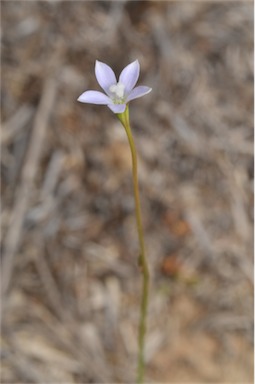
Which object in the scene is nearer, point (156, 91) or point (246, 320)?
point (246, 320)

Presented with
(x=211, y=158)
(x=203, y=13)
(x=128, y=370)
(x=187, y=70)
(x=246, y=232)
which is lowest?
(x=128, y=370)

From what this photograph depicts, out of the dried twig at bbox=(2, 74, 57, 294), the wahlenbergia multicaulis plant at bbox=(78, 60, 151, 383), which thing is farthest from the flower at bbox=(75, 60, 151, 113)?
the dried twig at bbox=(2, 74, 57, 294)

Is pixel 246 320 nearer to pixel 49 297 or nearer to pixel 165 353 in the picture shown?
pixel 165 353

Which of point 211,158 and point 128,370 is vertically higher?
point 211,158

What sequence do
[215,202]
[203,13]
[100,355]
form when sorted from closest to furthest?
[100,355] < [215,202] < [203,13]

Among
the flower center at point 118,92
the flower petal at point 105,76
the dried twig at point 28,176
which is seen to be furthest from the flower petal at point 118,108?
the dried twig at point 28,176

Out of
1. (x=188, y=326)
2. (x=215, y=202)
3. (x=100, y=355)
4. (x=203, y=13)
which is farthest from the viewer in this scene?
(x=203, y=13)

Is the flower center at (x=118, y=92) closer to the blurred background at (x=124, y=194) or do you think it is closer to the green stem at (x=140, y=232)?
the green stem at (x=140, y=232)

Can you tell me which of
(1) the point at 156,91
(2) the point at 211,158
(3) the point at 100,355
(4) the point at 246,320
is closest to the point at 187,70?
→ (1) the point at 156,91
